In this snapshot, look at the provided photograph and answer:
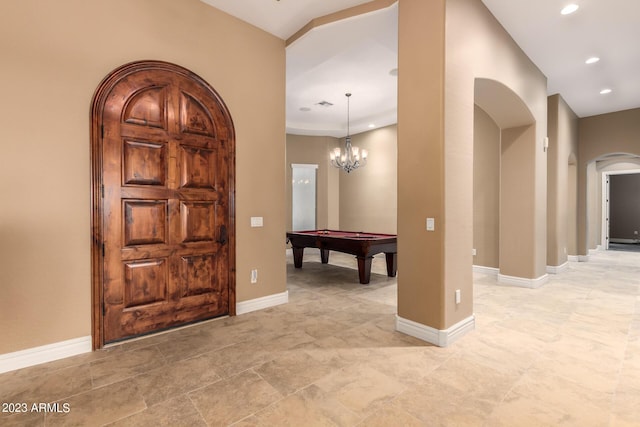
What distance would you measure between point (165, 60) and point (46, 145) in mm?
1325

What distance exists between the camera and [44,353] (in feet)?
8.21

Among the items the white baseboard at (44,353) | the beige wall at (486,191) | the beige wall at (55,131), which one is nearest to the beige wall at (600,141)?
the beige wall at (486,191)

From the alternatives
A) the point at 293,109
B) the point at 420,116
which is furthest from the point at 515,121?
the point at 293,109

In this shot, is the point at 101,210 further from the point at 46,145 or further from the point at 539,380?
the point at 539,380

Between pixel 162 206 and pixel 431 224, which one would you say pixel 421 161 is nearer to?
pixel 431 224

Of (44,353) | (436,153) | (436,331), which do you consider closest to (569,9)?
(436,153)

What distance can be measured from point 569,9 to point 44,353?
244 inches

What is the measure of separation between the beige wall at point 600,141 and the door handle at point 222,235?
27.5 feet

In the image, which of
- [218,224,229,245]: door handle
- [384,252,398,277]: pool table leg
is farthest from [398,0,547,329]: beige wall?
[384,252,398,277]: pool table leg

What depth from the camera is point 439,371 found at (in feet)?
7.78

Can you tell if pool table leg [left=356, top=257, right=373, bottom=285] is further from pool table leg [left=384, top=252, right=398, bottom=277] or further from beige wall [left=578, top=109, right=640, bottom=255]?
beige wall [left=578, top=109, right=640, bottom=255]

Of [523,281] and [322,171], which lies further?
[322,171]

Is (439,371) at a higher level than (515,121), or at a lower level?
lower

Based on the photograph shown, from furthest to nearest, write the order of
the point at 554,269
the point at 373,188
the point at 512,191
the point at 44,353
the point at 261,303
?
the point at 373,188
the point at 554,269
the point at 512,191
the point at 261,303
the point at 44,353
